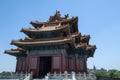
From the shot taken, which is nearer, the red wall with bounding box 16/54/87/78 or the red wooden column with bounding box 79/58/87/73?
the red wall with bounding box 16/54/87/78

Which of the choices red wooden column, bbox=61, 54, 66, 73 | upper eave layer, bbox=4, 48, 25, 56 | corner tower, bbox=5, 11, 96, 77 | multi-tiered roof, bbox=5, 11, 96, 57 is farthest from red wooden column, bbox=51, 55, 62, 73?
upper eave layer, bbox=4, 48, 25, 56

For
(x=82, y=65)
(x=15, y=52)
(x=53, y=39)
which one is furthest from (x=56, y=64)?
(x=15, y=52)

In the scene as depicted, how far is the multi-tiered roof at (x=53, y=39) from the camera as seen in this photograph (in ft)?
69.2

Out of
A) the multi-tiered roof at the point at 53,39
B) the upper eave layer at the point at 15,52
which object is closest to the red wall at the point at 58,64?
the multi-tiered roof at the point at 53,39

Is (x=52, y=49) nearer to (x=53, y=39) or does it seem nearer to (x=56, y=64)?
(x=53, y=39)

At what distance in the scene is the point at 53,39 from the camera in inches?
Answer: 860

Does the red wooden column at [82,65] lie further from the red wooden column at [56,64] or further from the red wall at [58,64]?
the red wooden column at [56,64]

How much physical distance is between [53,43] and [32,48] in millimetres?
3671

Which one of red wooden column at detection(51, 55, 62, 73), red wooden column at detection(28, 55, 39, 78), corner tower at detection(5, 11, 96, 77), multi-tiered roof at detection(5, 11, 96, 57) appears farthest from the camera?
red wooden column at detection(28, 55, 39, 78)

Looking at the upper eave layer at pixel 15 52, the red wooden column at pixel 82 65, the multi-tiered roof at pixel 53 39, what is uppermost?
the multi-tiered roof at pixel 53 39

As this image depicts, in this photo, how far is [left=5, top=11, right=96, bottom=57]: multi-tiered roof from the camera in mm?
21078

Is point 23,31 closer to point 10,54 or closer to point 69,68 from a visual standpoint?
point 10,54

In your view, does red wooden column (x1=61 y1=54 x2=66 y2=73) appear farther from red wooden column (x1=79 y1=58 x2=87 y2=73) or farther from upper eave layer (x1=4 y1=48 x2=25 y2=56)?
upper eave layer (x1=4 y1=48 x2=25 y2=56)

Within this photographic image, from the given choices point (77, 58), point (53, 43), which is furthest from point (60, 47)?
point (77, 58)
